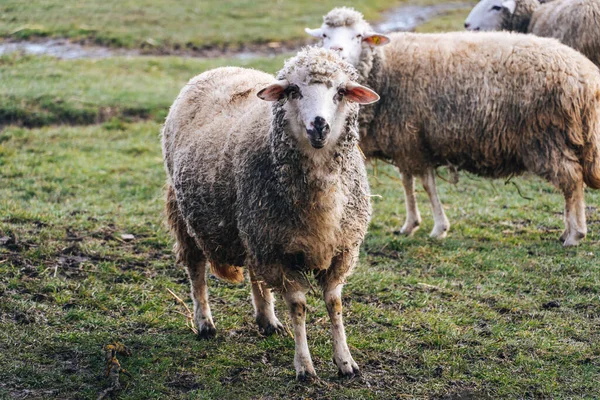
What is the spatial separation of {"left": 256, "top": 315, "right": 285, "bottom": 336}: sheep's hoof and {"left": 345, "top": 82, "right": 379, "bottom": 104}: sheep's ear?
Answer: 1842 millimetres

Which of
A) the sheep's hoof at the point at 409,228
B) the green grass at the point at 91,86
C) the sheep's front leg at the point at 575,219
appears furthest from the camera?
the green grass at the point at 91,86

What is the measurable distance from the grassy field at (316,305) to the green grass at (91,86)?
7.58ft

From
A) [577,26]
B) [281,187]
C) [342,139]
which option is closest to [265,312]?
[281,187]

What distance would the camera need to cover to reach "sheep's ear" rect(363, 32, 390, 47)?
742 cm

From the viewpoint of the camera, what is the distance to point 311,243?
439 cm

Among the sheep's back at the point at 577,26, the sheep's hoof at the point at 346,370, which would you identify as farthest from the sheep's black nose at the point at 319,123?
the sheep's back at the point at 577,26

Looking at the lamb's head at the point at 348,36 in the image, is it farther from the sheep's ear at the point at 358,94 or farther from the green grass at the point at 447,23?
the green grass at the point at 447,23

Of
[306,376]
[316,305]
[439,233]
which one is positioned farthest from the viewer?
[439,233]

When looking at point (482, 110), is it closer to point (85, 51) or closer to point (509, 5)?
point (509, 5)

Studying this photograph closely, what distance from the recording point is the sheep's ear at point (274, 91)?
416cm

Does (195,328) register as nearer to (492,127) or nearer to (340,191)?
(340,191)

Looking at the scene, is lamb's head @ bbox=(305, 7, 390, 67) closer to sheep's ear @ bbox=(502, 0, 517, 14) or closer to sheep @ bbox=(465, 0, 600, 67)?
sheep @ bbox=(465, 0, 600, 67)

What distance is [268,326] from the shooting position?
17.5 ft

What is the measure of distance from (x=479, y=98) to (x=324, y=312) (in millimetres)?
2575
